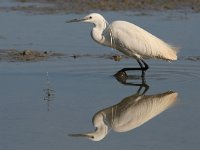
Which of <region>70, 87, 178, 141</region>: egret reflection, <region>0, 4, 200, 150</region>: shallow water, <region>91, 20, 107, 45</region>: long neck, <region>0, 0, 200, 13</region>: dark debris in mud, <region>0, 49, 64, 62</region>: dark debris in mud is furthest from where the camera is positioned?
<region>0, 0, 200, 13</region>: dark debris in mud

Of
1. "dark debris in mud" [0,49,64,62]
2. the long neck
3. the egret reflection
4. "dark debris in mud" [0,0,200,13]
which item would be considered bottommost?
the egret reflection

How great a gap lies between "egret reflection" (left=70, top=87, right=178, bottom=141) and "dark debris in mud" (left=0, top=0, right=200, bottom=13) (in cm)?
696

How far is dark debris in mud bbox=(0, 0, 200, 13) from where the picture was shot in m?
17.3

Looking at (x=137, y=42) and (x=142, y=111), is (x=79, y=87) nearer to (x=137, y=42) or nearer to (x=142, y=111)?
(x=137, y=42)

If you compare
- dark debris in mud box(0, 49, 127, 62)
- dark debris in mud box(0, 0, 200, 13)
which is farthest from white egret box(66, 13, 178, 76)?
dark debris in mud box(0, 0, 200, 13)

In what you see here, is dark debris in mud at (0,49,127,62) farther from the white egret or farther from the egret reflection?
the egret reflection

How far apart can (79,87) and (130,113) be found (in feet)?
5.53

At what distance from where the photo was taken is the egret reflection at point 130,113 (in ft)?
27.3

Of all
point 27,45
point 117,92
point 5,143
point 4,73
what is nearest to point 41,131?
point 5,143

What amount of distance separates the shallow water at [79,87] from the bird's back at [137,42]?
313mm

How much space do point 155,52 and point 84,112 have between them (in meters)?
2.88

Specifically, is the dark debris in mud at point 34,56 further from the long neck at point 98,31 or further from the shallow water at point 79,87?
the long neck at point 98,31

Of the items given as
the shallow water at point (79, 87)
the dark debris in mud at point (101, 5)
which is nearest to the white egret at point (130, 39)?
the shallow water at point (79, 87)

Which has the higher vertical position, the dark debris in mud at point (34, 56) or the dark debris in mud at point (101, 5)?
the dark debris in mud at point (101, 5)
